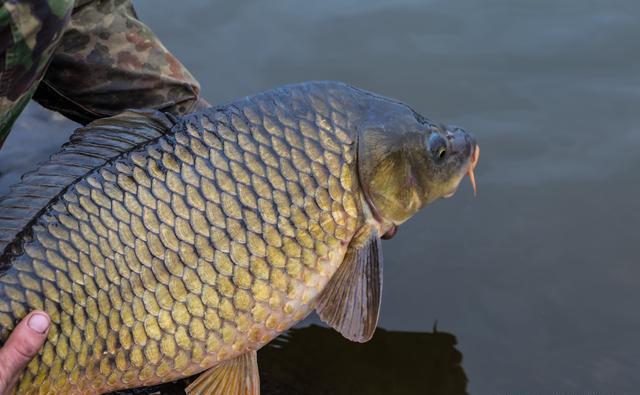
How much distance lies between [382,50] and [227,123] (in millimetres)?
2625

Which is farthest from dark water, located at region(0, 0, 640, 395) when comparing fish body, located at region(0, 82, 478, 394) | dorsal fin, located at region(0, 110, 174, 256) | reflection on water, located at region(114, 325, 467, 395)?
dorsal fin, located at region(0, 110, 174, 256)

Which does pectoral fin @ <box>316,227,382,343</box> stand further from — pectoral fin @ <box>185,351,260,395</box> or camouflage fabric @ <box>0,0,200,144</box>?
camouflage fabric @ <box>0,0,200,144</box>

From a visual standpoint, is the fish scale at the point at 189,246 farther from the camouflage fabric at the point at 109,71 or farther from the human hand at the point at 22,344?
the camouflage fabric at the point at 109,71

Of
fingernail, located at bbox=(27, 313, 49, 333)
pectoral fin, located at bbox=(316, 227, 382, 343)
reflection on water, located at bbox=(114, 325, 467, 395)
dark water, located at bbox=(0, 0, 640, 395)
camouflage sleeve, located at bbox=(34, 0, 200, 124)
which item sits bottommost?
reflection on water, located at bbox=(114, 325, 467, 395)

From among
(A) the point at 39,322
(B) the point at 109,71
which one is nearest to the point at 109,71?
(B) the point at 109,71

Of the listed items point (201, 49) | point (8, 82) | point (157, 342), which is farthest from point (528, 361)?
point (201, 49)

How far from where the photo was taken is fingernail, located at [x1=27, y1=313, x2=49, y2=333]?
2191 millimetres

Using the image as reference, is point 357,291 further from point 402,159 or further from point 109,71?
point 109,71

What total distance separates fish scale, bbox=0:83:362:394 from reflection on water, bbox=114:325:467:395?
0.58m

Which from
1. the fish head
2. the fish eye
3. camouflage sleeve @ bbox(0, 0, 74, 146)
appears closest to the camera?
camouflage sleeve @ bbox(0, 0, 74, 146)

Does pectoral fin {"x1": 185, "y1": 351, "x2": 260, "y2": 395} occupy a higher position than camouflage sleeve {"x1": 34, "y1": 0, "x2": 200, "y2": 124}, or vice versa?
camouflage sleeve {"x1": 34, "y1": 0, "x2": 200, "y2": 124}

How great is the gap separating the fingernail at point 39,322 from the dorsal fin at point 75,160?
0.23 meters

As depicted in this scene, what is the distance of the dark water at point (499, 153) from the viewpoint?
10.8 ft

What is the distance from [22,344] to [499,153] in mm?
2745
